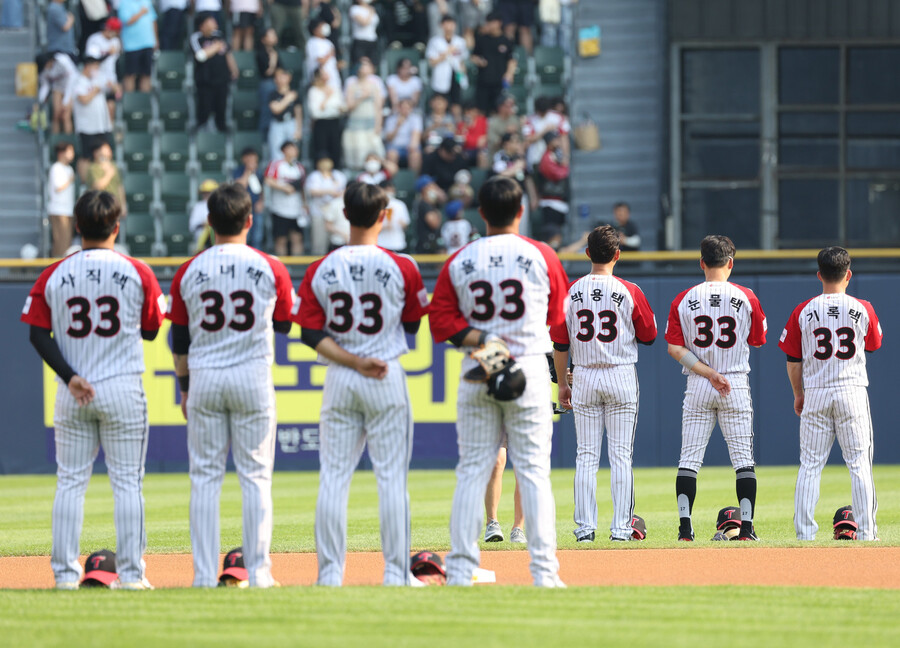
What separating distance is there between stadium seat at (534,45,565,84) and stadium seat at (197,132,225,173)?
482 centimetres

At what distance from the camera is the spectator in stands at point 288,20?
19.1 metres

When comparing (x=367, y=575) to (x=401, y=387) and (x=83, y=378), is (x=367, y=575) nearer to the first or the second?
(x=401, y=387)

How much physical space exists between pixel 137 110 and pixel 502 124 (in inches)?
216

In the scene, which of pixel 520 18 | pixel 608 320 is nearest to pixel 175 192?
pixel 520 18

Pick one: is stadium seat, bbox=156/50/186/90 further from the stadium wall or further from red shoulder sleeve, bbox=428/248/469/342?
red shoulder sleeve, bbox=428/248/469/342

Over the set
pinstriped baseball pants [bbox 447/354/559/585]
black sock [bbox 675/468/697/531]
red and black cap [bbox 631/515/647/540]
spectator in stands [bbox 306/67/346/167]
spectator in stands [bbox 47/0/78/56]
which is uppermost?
spectator in stands [bbox 47/0/78/56]

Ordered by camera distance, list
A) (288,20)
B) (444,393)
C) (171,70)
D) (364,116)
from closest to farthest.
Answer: (444,393)
(364,116)
(288,20)
(171,70)

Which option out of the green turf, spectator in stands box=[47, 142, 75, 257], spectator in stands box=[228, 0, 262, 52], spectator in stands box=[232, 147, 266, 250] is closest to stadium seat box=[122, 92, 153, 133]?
spectator in stands box=[228, 0, 262, 52]

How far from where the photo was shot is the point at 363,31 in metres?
19.0

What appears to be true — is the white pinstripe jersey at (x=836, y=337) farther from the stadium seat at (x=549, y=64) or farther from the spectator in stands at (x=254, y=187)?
the stadium seat at (x=549, y=64)

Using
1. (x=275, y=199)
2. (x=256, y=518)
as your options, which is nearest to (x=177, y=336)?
(x=256, y=518)

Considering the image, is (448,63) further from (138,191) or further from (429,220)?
(138,191)

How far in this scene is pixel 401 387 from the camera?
6.10 m

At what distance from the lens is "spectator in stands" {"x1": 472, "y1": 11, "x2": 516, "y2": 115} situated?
61.5ft
